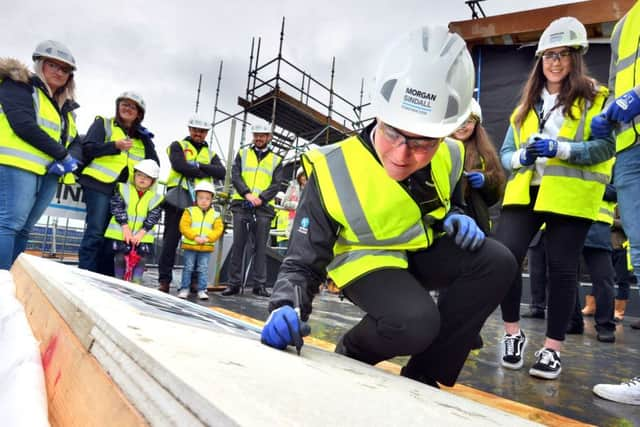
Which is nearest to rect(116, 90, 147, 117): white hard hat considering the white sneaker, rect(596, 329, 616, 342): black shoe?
the white sneaker

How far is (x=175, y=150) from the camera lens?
355 centimetres

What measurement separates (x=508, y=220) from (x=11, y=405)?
5.99ft

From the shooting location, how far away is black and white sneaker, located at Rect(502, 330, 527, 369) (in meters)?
1.70

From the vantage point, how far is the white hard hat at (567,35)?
1.67 meters

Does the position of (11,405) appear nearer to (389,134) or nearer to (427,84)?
(389,134)

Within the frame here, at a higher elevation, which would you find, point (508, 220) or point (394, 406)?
point (508, 220)

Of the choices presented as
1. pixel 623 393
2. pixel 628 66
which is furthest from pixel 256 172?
pixel 623 393

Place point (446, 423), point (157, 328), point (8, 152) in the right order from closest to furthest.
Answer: point (446, 423) → point (157, 328) → point (8, 152)

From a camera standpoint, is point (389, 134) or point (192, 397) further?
point (389, 134)

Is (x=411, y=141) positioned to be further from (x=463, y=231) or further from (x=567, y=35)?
(x=567, y=35)

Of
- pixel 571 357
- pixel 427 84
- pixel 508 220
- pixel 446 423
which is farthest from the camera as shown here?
pixel 571 357

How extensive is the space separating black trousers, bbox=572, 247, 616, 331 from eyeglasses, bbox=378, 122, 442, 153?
2.00m

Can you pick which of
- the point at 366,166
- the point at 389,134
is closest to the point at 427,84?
the point at 389,134

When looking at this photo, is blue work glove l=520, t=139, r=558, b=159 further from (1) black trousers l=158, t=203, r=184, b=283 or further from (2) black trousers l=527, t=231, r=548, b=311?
(1) black trousers l=158, t=203, r=184, b=283
